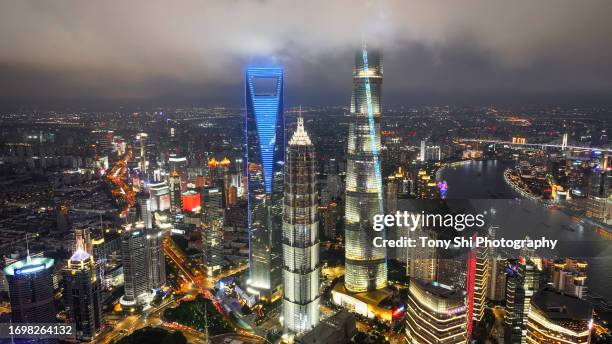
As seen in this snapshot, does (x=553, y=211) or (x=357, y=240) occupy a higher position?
(x=553, y=211)

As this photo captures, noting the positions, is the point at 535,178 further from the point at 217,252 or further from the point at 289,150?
the point at 217,252

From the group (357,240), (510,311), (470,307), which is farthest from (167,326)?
(510,311)

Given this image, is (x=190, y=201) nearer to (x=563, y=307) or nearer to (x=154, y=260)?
(x=154, y=260)

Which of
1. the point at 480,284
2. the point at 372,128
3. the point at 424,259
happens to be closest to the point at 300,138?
the point at 372,128

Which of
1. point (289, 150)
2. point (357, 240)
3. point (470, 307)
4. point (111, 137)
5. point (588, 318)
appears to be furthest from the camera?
point (111, 137)

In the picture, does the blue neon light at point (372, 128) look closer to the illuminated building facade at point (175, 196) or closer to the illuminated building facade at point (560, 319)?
the illuminated building facade at point (560, 319)

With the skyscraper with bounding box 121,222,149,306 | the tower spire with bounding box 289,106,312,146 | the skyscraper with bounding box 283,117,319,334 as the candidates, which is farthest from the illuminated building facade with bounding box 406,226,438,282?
the skyscraper with bounding box 121,222,149,306
